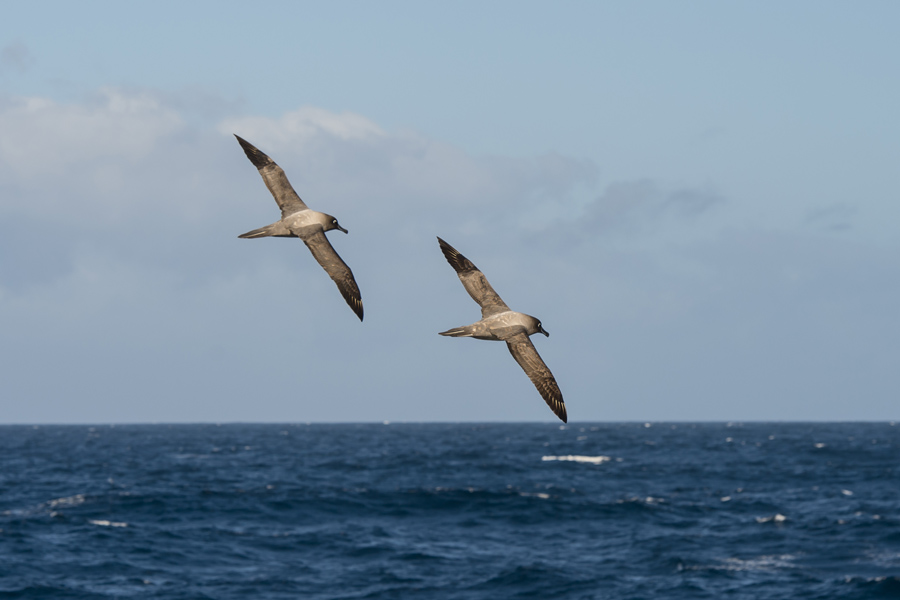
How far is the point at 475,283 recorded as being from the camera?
438 inches

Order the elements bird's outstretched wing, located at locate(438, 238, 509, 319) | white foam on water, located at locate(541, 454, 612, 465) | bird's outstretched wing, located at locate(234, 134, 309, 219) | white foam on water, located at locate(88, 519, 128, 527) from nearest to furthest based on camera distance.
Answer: bird's outstretched wing, located at locate(438, 238, 509, 319), bird's outstretched wing, located at locate(234, 134, 309, 219), white foam on water, located at locate(88, 519, 128, 527), white foam on water, located at locate(541, 454, 612, 465)

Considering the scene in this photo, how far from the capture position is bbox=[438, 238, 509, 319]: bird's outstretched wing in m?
11.1

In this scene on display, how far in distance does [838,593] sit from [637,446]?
129 m

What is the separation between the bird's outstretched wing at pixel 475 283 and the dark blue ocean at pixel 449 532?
41790 mm

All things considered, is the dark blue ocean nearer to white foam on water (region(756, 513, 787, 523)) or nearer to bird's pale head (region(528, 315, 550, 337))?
white foam on water (region(756, 513, 787, 523))

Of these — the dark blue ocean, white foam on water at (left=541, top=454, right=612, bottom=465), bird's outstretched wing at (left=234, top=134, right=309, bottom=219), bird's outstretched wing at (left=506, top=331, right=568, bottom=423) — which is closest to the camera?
bird's outstretched wing at (left=506, top=331, right=568, bottom=423)

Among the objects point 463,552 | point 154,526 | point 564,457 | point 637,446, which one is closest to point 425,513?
point 463,552

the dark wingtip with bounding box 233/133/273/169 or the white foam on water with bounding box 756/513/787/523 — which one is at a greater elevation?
the dark wingtip with bounding box 233/133/273/169

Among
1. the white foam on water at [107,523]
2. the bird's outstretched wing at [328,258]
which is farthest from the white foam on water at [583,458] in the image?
the bird's outstretched wing at [328,258]

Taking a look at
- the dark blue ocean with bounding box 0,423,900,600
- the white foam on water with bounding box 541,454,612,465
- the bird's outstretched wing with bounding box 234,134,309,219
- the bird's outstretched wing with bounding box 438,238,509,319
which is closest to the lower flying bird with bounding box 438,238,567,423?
the bird's outstretched wing with bounding box 438,238,509,319

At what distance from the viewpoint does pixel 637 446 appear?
579 ft

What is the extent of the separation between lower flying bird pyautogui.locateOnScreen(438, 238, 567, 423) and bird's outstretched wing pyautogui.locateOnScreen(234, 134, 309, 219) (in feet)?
6.40

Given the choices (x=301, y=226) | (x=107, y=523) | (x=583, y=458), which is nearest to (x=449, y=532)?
(x=107, y=523)

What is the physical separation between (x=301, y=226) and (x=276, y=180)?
895mm
